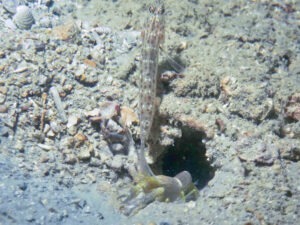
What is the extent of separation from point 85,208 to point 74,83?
5.32ft

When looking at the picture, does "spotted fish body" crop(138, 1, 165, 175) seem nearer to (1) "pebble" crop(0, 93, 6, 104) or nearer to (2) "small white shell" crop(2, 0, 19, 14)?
(1) "pebble" crop(0, 93, 6, 104)

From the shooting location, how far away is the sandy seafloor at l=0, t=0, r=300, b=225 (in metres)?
3.27

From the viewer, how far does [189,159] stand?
502 centimetres

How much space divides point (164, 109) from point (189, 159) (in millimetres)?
1151

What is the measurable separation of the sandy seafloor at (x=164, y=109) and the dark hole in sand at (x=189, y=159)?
17 millimetres

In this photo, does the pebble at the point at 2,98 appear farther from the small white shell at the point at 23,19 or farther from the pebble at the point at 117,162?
the pebble at the point at 117,162

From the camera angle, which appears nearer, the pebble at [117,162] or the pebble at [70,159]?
the pebble at [70,159]

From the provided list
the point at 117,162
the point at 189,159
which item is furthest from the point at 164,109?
the point at 189,159

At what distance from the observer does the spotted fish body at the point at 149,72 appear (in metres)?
4.10

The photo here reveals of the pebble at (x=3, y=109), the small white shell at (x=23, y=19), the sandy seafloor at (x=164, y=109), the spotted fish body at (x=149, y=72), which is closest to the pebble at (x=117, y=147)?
the sandy seafloor at (x=164, y=109)

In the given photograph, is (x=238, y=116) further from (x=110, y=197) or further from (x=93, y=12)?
(x=93, y=12)

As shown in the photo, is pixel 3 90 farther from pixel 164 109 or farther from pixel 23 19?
pixel 164 109

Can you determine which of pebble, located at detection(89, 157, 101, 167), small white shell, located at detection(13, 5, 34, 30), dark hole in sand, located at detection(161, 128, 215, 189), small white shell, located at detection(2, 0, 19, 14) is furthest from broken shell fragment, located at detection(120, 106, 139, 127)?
small white shell, located at detection(2, 0, 19, 14)

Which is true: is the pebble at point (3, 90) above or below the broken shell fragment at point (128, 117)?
above
